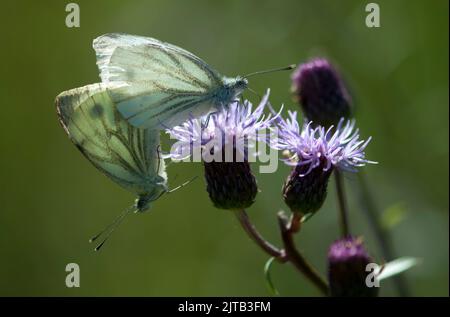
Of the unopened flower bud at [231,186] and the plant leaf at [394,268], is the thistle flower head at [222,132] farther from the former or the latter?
the plant leaf at [394,268]

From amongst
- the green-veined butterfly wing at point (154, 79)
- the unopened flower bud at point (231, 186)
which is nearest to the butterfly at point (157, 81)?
the green-veined butterfly wing at point (154, 79)

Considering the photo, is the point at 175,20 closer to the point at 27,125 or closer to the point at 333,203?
the point at 27,125

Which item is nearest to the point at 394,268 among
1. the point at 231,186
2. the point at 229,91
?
the point at 231,186

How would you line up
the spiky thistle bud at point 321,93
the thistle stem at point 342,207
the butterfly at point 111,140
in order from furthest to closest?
1. the spiky thistle bud at point 321,93
2. the thistle stem at point 342,207
3. the butterfly at point 111,140

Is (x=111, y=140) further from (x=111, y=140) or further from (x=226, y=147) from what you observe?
(x=226, y=147)

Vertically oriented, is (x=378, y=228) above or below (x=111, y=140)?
below
